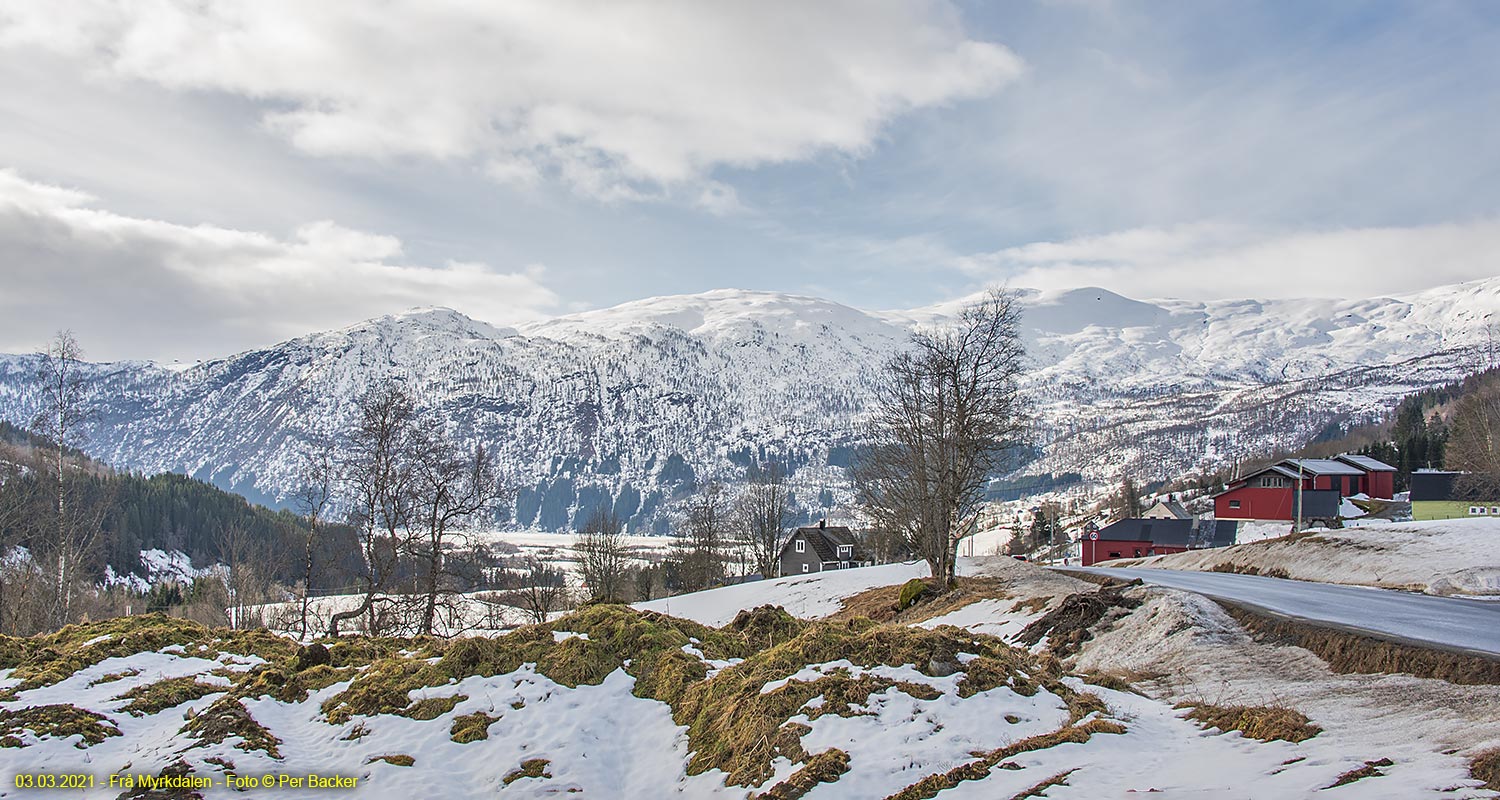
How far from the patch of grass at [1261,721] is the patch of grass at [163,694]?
42.9ft

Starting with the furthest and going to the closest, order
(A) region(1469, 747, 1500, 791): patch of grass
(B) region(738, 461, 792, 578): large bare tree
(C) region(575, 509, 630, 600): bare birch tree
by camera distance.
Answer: (B) region(738, 461, 792, 578): large bare tree, (C) region(575, 509, 630, 600): bare birch tree, (A) region(1469, 747, 1500, 791): patch of grass

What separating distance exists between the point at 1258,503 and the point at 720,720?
82.3 meters

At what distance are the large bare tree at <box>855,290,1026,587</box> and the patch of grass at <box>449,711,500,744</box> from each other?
18759 mm

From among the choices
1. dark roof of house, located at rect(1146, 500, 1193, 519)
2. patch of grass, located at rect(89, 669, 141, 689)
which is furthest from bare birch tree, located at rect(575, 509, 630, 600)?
dark roof of house, located at rect(1146, 500, 1193, 519)

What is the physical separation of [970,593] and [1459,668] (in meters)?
14.4

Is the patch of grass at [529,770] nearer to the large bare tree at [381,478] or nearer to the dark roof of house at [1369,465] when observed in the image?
the large bare tree at [381,478]

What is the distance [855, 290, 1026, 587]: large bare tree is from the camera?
2550 cm

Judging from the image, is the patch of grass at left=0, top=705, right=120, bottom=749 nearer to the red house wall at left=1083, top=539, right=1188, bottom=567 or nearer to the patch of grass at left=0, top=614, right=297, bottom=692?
the patch of grass at left=0, top=614, right=297, bottom=692

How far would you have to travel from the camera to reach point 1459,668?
1070cm

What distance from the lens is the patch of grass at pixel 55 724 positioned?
29.1 ft

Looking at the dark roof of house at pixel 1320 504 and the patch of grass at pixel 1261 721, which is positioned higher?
the patch of grass at pixel 1261 721

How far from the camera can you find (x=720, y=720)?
9477 millimetres

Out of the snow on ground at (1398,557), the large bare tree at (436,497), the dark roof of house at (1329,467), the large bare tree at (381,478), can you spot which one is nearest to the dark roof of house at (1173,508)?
the dark roof of house at (1329,467)

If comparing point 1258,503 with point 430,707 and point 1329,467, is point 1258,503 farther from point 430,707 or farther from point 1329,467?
point 430,707
